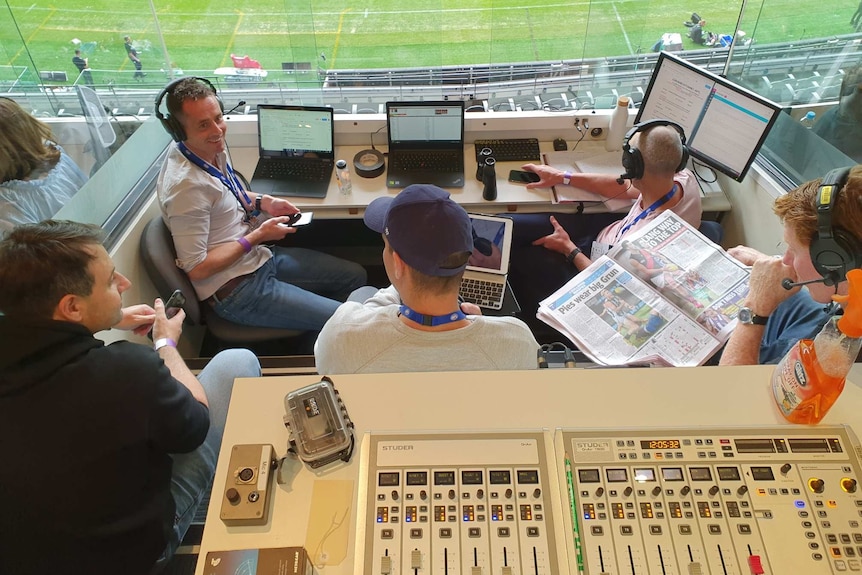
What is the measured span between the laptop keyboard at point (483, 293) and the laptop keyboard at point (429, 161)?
814 mm

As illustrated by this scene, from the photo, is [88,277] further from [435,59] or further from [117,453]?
[435,59]

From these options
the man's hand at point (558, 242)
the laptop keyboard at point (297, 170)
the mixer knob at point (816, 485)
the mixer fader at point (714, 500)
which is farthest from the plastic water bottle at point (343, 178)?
the mixer knob at point (816, 485)

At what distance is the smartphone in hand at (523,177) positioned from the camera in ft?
8.42

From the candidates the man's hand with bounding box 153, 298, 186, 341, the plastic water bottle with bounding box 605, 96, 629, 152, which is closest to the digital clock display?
the man's hand with bounding box 153, 298, 186, 341

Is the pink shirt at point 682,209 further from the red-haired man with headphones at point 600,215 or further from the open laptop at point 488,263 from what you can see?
the open laptop at point 488,263

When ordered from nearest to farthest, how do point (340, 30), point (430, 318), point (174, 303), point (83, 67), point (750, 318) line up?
1. point (430, 318)
2. point (750, 318)
3. point (174, 303)
4. point (83, 67)
5. point (340, 30)

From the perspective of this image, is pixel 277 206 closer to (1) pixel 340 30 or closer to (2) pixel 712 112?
(2) pixel 712 112

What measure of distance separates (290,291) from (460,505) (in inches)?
62.5

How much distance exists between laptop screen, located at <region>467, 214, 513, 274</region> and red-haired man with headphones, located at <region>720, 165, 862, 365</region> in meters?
0.86

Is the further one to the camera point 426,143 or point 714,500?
point 426,143

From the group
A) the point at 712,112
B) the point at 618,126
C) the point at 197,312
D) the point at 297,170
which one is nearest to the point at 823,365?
the point at 712,112

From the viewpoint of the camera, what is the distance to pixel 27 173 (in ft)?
6.46

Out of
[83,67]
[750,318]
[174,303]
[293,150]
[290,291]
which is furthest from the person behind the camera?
[83,67]

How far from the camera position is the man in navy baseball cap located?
1275 mm
